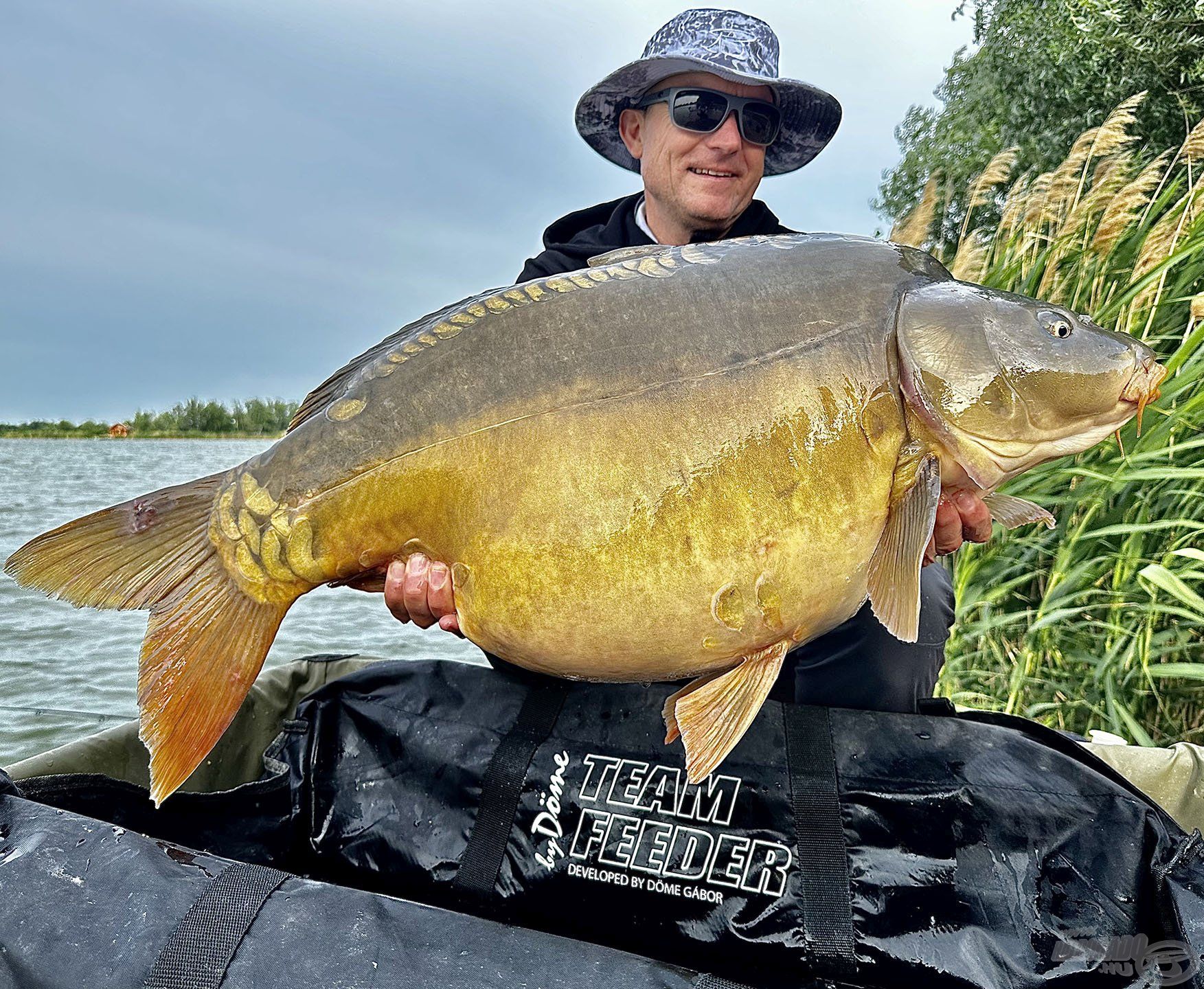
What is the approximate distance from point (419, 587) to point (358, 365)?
1.30 ft

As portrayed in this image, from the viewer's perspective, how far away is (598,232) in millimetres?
2789

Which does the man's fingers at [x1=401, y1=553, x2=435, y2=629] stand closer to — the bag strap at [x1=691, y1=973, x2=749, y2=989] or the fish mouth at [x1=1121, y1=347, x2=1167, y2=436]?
the bag strap at [x1=691, y1=973, x2=749, y2=989]

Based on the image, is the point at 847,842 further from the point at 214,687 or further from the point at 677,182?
the point at 677,182

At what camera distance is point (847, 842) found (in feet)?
4.99

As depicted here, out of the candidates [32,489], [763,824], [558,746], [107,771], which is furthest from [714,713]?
[32,489]

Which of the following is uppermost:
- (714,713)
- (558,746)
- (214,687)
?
(214,687)

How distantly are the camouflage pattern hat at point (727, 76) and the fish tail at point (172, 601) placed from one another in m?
1.62

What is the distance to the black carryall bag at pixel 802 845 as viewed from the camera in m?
1.43

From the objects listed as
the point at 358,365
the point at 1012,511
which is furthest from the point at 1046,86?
the point at 358,365

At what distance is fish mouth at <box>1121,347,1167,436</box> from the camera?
57.7 inches

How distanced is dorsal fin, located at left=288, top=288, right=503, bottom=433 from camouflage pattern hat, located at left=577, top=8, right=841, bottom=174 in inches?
45.2

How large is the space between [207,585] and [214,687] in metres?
0.16

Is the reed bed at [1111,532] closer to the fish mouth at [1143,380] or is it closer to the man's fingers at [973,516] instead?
Answer: the man's fingers at [973,516]

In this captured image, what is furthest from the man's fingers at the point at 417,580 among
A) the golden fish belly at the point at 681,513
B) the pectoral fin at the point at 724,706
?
the pectoral fin at the point at 724,706
